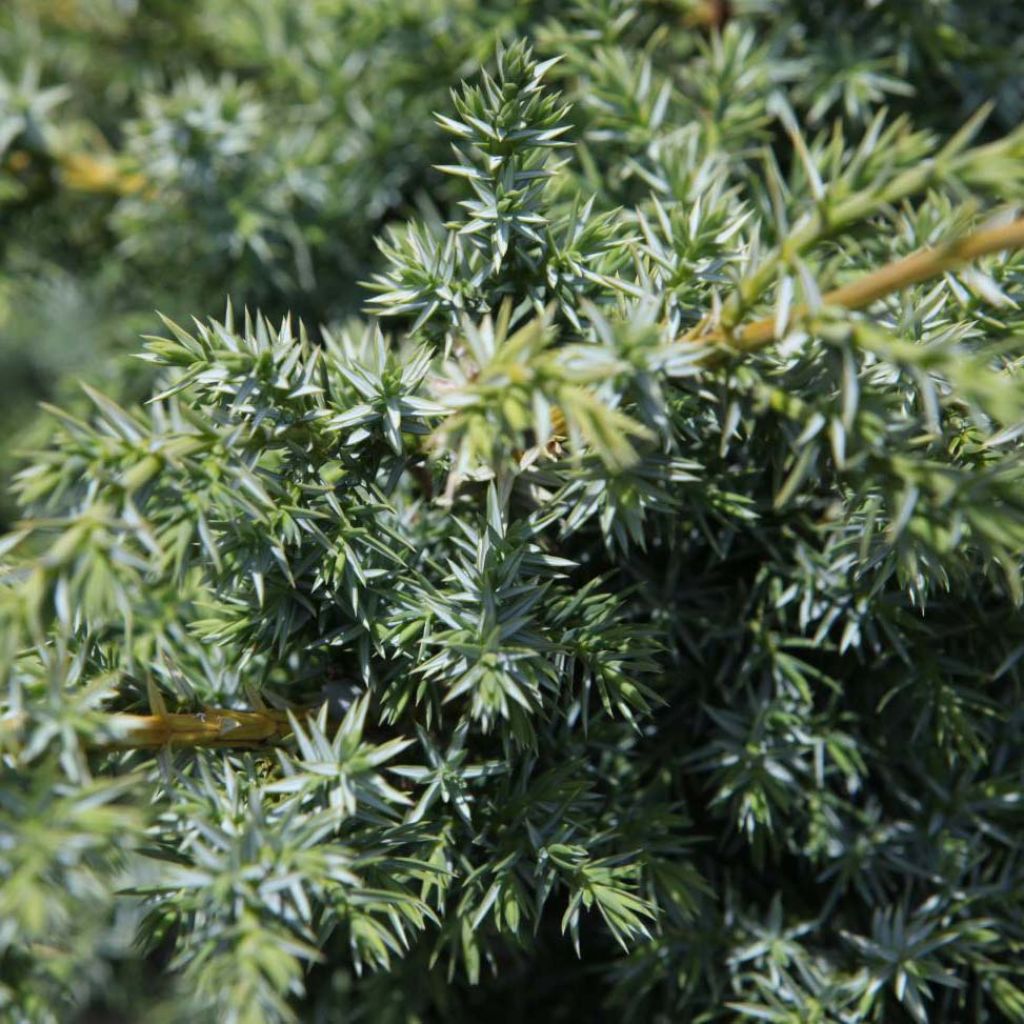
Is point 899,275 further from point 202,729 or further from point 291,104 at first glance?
point 291,104

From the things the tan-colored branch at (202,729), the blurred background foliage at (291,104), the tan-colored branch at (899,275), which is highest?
the tan-colored branch at (899,275)

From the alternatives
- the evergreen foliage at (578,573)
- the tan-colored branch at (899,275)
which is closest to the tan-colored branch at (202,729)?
the evergreen foliage at (578,573)

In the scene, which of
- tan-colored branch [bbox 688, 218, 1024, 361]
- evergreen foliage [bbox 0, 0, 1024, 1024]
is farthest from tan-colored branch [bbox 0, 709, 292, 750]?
tan-colored branch [bbox 688, 218, 1024, 361]

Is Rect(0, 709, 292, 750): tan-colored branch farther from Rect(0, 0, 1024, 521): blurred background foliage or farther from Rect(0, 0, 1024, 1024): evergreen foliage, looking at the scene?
Rect(0, 0, 1024, 521): blurred background foliage

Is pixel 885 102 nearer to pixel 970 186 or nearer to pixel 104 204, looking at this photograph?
pixel 970 186

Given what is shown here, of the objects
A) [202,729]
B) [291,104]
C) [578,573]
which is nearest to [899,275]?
[578,573]

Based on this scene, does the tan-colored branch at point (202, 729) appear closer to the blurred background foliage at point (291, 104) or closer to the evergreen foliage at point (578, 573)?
the evergreen foliage at point (578, 573)

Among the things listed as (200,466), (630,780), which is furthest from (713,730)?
(200,466)
